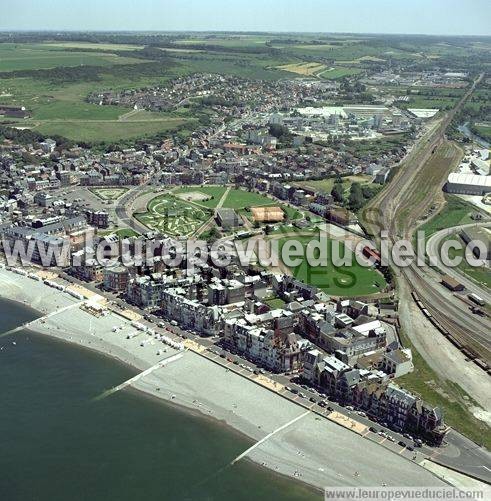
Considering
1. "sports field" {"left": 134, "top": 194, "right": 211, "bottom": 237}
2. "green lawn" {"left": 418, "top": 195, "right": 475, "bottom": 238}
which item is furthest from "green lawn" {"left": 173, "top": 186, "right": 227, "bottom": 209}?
"green lawn" {"left": 418, "top": 195, "right": 475, "bottom": 238}

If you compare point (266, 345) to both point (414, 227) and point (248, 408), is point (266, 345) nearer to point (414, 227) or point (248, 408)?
point (248, 408)

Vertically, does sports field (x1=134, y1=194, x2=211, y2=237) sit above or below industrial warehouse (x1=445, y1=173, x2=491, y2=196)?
below

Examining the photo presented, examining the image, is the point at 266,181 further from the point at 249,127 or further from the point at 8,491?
the point at 8,491

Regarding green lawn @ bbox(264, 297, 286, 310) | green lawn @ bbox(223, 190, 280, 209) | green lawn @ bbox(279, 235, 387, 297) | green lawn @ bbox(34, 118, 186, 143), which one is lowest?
green lawn @ bbox(223, 190, 280, 209)

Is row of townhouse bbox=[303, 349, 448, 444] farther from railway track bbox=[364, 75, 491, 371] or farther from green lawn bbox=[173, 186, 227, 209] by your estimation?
green lawn bbox=[173, 186, 227, 209]

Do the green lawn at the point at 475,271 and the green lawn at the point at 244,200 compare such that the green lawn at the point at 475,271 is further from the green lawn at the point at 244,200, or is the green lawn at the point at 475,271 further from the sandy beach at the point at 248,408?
the sandy beach at the point at 248,408
